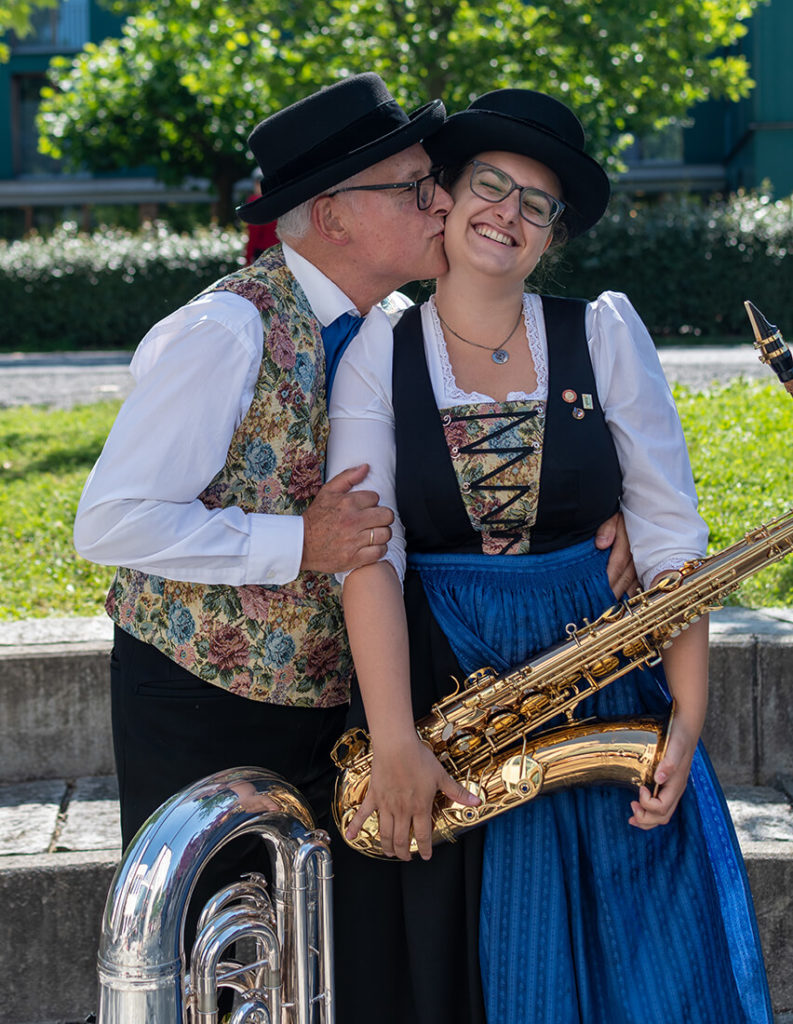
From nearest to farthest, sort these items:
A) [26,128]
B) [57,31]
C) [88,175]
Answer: [57,31] < [88,175] < [26,128]

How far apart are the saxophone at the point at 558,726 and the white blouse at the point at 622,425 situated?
9 centimetres

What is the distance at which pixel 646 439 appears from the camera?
97.8 inches

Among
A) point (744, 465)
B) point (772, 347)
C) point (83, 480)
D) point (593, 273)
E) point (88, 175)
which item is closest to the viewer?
point (772, 347)

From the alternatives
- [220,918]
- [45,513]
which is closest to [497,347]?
[220,918]

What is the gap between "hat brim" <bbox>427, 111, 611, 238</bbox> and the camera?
8.14 ft

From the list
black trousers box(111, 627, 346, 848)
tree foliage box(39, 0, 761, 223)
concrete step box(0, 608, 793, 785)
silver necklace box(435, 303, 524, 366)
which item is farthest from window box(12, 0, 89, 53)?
black trousers box(111, 627, 346, 848)

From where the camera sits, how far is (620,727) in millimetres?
2447

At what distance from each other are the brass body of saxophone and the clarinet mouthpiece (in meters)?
0.33

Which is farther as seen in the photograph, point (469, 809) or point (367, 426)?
point (367, 426)

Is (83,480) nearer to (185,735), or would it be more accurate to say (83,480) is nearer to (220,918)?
(185,735)

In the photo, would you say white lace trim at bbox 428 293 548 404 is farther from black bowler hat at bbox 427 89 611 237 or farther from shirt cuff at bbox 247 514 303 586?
shirt cuff at bbox 247 514 303 586

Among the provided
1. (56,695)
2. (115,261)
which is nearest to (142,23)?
(115,261)

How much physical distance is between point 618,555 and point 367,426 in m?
0.61

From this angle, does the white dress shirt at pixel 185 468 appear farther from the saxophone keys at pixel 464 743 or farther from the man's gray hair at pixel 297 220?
the saxophone keys at pixel 464 743
